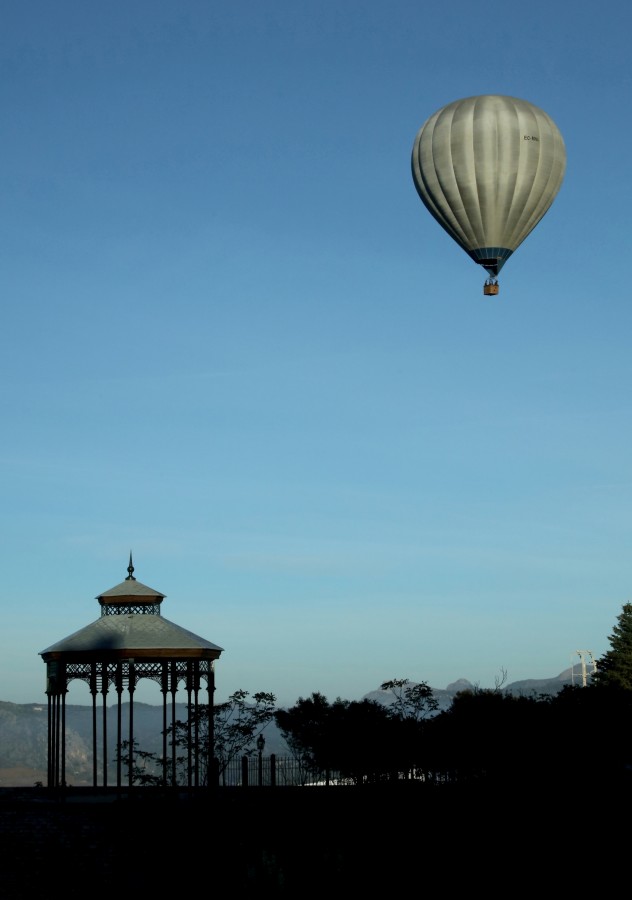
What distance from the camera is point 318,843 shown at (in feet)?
135

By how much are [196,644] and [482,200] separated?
2615 centimetres

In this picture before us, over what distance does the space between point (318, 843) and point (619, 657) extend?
223ft

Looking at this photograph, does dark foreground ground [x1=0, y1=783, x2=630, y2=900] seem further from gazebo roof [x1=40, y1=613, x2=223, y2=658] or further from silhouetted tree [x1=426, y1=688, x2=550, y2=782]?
gazebo roof [x1=40, y1=613, x2=223, y2=658]

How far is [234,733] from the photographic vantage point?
176 feet

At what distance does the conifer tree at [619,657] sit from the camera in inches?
4038

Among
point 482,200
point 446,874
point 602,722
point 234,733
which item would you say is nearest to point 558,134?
point 482,200

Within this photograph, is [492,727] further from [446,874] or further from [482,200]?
[482,200]

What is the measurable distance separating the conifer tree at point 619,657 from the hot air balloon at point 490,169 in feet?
143

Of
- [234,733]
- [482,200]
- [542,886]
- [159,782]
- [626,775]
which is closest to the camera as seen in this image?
[542,886]

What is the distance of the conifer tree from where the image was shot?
4038 inches

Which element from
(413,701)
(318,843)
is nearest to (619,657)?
(413,701)

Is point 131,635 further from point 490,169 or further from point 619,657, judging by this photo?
point 619,657

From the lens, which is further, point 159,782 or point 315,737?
→ point 315,737

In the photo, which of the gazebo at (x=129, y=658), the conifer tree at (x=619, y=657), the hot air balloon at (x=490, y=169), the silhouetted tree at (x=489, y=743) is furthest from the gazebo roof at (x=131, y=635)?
the conifer tree at (x=619, y=657)
